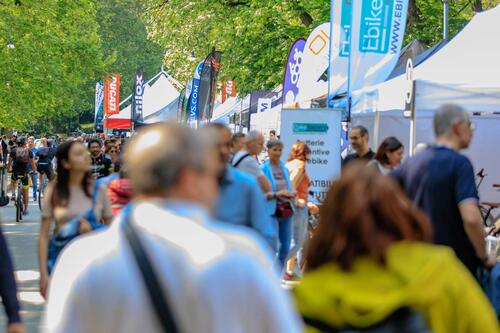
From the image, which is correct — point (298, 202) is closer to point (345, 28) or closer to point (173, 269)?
point (345, 28)

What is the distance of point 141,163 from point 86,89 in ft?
267

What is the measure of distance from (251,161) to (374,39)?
7374mm

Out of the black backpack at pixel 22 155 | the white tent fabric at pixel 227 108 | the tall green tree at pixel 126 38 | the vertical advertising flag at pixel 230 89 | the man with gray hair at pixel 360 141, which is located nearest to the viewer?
the man with gray hair at pixel 360 141

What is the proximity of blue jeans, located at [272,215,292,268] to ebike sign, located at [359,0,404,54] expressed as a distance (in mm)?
5518

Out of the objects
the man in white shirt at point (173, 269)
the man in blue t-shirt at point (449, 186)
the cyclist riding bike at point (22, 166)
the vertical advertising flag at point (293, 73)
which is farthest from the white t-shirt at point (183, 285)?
the cyclist riding bike at point (22, 166)

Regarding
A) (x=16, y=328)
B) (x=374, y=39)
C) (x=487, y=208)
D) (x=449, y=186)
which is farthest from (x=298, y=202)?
(x=16, y=328)

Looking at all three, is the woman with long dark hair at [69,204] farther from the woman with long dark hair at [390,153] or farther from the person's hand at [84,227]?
the woman with long dark hair at [390,153]

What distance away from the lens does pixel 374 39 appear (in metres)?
16.6

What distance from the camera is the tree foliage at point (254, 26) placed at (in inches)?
1230

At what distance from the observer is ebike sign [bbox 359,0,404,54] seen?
54.2ft

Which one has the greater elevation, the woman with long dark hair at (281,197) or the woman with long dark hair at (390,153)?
the woman with long dark hair at (390,153)

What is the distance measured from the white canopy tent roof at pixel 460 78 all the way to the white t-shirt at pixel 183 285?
30.7 ft

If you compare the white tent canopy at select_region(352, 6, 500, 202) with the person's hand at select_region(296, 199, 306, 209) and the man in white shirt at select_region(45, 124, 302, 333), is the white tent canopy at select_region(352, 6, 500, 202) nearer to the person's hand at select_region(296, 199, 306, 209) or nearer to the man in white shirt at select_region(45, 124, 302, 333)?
the person's hand at select_region(296, 199, 306, 209)

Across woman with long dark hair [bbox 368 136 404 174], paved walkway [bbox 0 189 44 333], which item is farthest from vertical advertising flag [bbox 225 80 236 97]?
woman with long dark hair [bbox 368 136 404 174]
